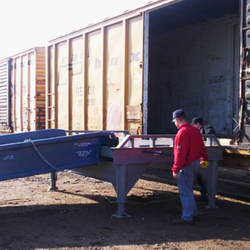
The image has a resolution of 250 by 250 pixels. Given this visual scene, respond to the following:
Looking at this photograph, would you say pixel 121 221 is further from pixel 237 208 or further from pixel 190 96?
pixel 190 96

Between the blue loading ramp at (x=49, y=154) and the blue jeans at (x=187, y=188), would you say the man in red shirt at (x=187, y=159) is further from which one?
the blue loading ramp at (x=49, y=154)

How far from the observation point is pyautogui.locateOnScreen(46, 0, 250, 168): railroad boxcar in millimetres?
6895

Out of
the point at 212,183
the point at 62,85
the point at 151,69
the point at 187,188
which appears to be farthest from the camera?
the point at 151,69

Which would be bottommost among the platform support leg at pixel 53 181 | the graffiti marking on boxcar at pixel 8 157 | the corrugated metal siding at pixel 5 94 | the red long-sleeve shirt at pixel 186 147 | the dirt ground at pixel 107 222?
the dirt ground at pixel 107 222

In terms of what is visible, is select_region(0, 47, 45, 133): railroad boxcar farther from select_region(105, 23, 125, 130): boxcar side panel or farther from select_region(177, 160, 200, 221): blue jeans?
select_region(177, 160, 200, 221): blue jeans

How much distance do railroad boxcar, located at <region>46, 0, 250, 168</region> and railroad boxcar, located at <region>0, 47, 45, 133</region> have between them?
1.30m

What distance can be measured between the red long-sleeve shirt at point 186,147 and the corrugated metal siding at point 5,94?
9.29m

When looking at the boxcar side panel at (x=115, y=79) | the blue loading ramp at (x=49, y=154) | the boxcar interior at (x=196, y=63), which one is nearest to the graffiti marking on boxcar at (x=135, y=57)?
the boxcar side panel at (x=115, y=79)

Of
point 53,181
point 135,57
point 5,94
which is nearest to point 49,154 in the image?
point 53,181

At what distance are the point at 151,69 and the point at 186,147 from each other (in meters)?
5.31

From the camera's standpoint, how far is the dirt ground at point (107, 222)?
397 centimetres

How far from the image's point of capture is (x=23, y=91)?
1162cm

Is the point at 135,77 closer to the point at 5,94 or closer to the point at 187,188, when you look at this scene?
the point at 187,188

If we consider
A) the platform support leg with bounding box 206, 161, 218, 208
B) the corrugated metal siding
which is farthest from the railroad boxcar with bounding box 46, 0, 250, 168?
the corrugated metal siding
